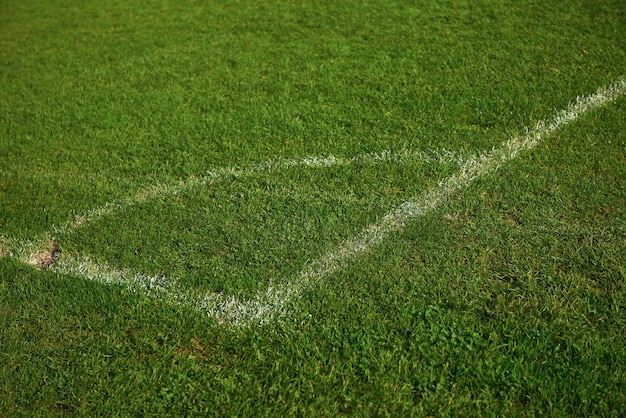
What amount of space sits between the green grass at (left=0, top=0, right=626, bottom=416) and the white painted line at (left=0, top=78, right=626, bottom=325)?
5 cm

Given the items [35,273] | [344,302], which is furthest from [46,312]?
[344,302]

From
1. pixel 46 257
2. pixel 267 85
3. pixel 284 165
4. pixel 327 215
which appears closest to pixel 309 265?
pixel 327 215

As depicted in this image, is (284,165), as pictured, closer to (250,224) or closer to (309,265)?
(250,224)

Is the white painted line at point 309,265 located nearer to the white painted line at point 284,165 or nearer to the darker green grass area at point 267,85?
the white painted line at point 284,165

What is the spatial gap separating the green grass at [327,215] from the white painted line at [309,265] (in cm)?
5

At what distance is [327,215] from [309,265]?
42 centimetres

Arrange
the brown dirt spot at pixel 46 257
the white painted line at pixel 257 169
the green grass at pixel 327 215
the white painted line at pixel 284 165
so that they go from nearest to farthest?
the green grass at pixel 327 215 → the brown dirt spot at pixel 46 257 → the white painted line at pixel 257 169 → the white painted line at pixel 284 165

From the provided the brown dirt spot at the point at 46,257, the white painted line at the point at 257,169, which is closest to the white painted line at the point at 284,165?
the white painted line at the point at 257,169

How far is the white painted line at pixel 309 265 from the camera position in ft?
9.64

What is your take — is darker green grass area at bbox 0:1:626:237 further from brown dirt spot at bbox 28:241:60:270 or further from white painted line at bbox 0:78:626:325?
brown dirt spot at bbox 28:241:60:270

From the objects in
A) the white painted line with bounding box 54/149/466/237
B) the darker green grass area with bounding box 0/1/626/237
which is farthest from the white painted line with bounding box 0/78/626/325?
the darker green grass area with bounding box 0/1/626/237

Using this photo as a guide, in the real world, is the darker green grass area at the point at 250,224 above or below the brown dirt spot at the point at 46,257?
above

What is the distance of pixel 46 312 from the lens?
9.73 feet

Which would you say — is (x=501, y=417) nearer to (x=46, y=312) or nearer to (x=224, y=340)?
(x=224, y=340)
